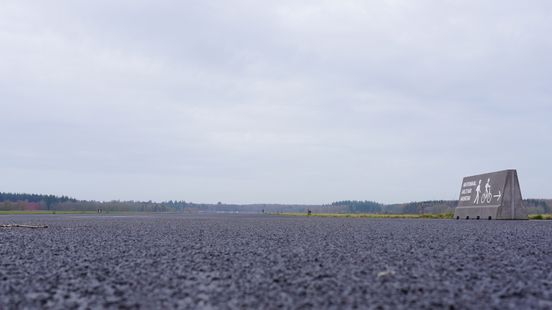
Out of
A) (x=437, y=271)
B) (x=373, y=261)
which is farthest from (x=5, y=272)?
(x=437, y=271)

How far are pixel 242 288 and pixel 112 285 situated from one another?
3.28 m

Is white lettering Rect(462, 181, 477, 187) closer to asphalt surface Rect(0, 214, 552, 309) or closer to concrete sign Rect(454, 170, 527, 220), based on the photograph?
concrete sign Rect(454, 170, 527, 220)

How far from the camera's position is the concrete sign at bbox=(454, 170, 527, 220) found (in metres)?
51.1

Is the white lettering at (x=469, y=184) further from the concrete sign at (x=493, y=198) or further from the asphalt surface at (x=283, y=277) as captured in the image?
the asphalt surface at (x=283, y=277)

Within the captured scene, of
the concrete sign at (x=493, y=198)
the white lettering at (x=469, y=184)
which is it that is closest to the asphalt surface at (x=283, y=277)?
the concrete sign at (x=493, y=198)

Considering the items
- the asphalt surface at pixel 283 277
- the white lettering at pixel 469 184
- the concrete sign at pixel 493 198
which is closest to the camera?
the asphalt surface at pixel 283 277

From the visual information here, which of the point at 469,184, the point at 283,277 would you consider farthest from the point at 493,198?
the point at 283,277

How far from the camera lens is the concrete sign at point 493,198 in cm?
5112

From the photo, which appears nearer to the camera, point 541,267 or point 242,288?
point 242,288

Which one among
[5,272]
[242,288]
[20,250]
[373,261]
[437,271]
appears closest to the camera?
[242,288]

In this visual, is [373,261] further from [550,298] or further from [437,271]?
[550,298]

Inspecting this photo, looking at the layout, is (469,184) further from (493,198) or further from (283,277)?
(283,277)

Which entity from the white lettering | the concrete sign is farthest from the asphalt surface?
the white lettering

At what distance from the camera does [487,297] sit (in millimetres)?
10547
